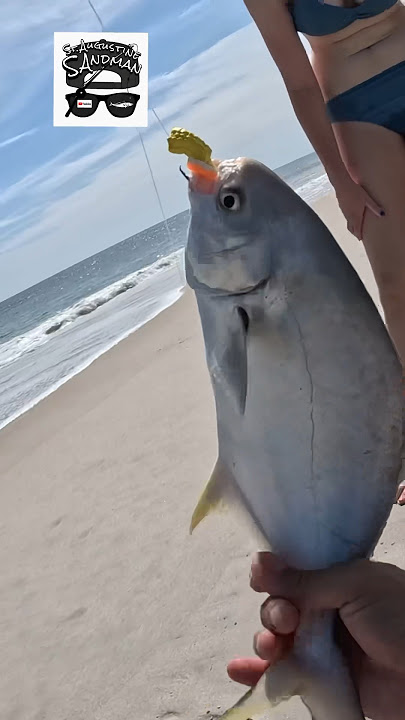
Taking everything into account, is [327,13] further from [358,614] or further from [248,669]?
[248,669]

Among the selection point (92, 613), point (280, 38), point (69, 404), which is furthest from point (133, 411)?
point (280, 38)

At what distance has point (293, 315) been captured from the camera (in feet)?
5.34

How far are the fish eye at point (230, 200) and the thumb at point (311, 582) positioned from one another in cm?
87

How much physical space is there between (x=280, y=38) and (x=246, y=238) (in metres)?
1.08

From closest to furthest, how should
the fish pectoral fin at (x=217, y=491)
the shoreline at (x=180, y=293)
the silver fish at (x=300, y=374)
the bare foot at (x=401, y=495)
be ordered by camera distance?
the silver fish at (x=300, y=374) < the fish pectoral fin at (x=217, y=491) < the bare foot at (x=401, y=495) < the shoreline at (x=180, y=293)

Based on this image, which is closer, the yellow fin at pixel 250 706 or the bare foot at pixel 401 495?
the yellow fin at pixel 250 706

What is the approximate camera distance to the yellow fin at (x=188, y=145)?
1.67 m

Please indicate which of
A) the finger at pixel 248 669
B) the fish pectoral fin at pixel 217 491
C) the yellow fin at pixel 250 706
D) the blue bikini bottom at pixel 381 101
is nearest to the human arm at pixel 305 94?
the blue bikini bottom at pixel 381 101

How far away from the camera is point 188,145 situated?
167cm

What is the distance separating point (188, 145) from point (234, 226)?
22cm

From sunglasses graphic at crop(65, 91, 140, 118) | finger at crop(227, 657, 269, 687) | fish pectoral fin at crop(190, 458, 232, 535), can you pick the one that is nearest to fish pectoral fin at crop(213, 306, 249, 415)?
fish pectoral fin at crop(190, 458, 232, 535)

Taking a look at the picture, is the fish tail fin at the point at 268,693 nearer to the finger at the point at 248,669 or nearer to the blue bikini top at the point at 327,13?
the finger at the point at 248,669

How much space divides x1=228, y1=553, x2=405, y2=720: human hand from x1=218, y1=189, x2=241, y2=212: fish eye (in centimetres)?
87

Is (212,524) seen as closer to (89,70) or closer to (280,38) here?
(280,38)
